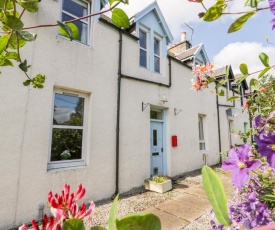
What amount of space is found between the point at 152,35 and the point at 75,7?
2999 millimetres

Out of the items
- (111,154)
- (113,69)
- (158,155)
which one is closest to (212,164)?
(158,155)

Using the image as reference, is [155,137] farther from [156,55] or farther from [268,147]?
[268,147]

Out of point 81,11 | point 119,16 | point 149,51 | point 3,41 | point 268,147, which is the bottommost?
point 268,147

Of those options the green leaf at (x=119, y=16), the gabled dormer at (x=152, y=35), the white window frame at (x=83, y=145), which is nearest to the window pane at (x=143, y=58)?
the gabled dormer at (x=152, y=35)

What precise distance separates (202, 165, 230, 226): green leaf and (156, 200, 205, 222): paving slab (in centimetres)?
410

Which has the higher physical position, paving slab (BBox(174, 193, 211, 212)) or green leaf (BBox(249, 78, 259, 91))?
green leaf (BBox(249, 78, 259, 91))

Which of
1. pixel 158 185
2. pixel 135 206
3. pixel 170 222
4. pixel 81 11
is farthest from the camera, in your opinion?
pixel 158 185

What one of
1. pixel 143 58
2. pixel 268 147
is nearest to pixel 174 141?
pixel 143 58

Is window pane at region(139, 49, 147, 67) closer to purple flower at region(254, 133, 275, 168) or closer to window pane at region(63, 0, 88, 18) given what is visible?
window pane at region(63, 0, 88, 18)

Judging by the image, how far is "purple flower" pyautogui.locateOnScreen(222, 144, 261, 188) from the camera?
696 mm

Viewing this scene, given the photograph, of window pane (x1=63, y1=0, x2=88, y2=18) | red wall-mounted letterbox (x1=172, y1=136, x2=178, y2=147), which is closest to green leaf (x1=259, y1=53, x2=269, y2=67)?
window pane (x1=63, y1=0, x2=88, y2=18)

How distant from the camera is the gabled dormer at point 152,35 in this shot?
671 cm

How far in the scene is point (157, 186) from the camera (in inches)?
217

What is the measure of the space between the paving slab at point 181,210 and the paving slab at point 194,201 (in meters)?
0.15
